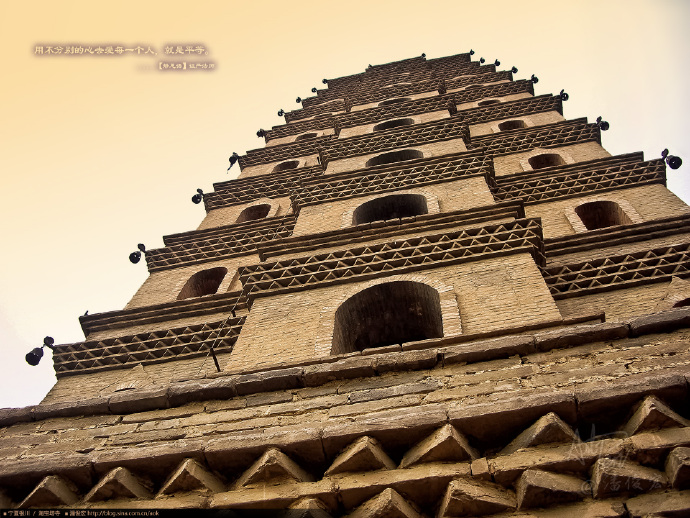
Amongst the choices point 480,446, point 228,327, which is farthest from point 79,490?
point 228,327

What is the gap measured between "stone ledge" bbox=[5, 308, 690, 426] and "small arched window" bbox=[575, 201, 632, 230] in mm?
8167

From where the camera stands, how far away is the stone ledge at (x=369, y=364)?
4.70m

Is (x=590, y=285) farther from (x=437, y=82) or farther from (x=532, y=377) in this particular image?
(x=437, y=82)

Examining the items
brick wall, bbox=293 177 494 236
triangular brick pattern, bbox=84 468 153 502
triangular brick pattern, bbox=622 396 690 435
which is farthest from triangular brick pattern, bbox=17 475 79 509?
brick wall, bbox=293 177 494 236

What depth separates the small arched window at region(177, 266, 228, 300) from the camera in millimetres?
13859

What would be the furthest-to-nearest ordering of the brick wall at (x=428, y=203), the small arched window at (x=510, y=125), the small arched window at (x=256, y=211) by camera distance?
the small arched window at (x=510, y=125)
the small arched window at (x=256, y=211)
the brick wall at (x=428, y=203)

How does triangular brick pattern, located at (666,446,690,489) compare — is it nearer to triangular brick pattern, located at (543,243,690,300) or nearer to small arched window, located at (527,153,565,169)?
triangular brick pattern, located at (543,243,690,300)

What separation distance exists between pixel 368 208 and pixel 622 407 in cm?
940

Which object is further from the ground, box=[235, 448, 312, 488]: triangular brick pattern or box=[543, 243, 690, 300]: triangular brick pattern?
box=[235, 448, 312, 488]: triangular brick pattern


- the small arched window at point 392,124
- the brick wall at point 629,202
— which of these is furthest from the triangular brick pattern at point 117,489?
the small arched window at point 392,124

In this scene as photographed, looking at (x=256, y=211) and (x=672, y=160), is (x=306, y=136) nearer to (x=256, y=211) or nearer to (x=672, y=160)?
(x=256, y=211)

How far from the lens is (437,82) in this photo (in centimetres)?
2964

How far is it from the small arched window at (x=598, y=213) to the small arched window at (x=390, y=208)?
364cm

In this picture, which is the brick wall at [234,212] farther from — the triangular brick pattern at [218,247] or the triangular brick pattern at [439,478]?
the triangular brick pattern at [439,478]
